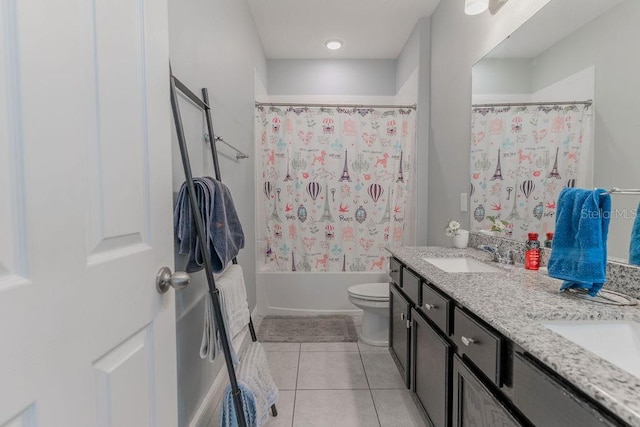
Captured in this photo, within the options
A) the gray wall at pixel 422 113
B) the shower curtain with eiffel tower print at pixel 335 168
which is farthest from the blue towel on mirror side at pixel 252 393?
the gray wall at pixel 422 113

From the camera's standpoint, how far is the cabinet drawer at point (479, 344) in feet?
2.83

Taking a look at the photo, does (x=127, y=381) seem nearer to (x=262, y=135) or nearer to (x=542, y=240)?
(x=542, y=240)

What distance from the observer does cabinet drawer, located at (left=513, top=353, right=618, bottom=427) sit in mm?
578

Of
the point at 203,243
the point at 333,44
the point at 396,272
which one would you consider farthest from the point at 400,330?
the point at 333,44

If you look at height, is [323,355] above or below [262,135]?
below

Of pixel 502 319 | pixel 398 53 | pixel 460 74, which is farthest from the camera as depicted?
pixel 398 53

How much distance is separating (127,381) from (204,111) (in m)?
1.27

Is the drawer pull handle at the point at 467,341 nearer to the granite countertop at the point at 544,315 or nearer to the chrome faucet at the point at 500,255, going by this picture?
the granite countertop at the point at 544,315

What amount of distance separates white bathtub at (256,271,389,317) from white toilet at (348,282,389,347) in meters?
0.44

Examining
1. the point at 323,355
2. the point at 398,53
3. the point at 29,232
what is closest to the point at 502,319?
the point at 29,232

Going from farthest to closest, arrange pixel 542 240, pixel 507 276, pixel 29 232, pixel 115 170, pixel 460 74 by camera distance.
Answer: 1. pixel 460 74
2. pixel 542 240
3. pixel 507 276
4. pixel 115 170
5. pixel 29 232

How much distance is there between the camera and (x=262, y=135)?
2.85m

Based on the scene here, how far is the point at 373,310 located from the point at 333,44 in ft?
8.40

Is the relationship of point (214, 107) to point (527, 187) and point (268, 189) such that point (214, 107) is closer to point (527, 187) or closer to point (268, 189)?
point (268, 189)
